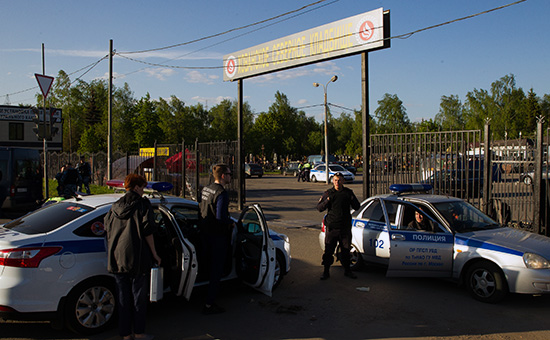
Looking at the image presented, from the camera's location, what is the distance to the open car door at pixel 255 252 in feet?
18.0

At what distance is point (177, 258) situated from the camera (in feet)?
16.9

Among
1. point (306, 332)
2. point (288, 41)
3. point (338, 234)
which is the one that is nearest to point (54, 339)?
point (306, 332)

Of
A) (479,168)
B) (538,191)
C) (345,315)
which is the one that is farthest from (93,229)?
(479,168)

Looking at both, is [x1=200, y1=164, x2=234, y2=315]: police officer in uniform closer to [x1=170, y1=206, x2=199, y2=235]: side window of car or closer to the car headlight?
[x1=170, y1=206, x2=199, y2=235]: side window of car

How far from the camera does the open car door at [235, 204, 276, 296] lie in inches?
216

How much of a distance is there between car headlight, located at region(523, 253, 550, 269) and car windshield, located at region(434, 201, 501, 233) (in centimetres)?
100

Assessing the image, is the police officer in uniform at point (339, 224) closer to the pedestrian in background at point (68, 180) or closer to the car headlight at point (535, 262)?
the car headlight at point (535, 262)

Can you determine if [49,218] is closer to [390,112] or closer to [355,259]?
[355,259]

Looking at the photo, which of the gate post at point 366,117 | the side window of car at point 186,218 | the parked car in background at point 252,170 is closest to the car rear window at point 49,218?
the side window of car at point 186,218

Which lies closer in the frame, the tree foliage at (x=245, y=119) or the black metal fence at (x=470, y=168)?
the black metal fence at (x=470, y=168)

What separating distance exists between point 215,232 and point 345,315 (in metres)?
1.88

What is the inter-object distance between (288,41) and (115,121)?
48.7 m

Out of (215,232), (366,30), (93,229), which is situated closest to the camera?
(93,229)

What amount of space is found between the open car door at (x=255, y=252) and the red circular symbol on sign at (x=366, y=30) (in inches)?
291
